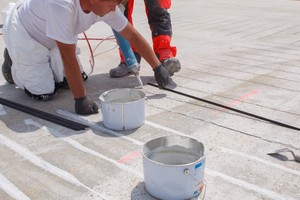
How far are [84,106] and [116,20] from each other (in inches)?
28.5

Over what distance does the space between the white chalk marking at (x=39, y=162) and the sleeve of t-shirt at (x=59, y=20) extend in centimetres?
78

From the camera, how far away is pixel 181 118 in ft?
9.23

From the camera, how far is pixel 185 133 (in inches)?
101

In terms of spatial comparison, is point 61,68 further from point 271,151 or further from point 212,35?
point 212,35

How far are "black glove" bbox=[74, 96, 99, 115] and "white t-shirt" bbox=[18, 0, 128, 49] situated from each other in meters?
0.44

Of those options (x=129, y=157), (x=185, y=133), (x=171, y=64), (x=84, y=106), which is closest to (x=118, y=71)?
(x=171, y=64)

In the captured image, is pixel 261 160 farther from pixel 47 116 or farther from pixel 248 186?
pixel 47 116

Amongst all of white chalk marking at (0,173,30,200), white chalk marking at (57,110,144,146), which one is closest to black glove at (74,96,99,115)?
white chalk marking at (57,110,144,146)

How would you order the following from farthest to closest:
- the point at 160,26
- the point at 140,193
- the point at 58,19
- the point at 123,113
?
1. the point at 160,26
2. the point at 58,19
3. the point at 123,113
4. the point at 140,193

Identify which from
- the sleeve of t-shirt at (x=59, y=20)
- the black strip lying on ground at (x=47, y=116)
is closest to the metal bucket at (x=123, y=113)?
the black strip lying on ground at (x=47, y=116)

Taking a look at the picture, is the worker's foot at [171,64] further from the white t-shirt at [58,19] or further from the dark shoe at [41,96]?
the dark shoe at [41,96]

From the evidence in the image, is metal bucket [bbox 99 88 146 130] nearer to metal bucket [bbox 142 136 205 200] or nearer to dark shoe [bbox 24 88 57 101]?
metal bucket [bbox 142 136 205 200]

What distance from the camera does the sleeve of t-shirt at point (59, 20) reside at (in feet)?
8.69

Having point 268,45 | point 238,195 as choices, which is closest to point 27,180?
point 238,195
